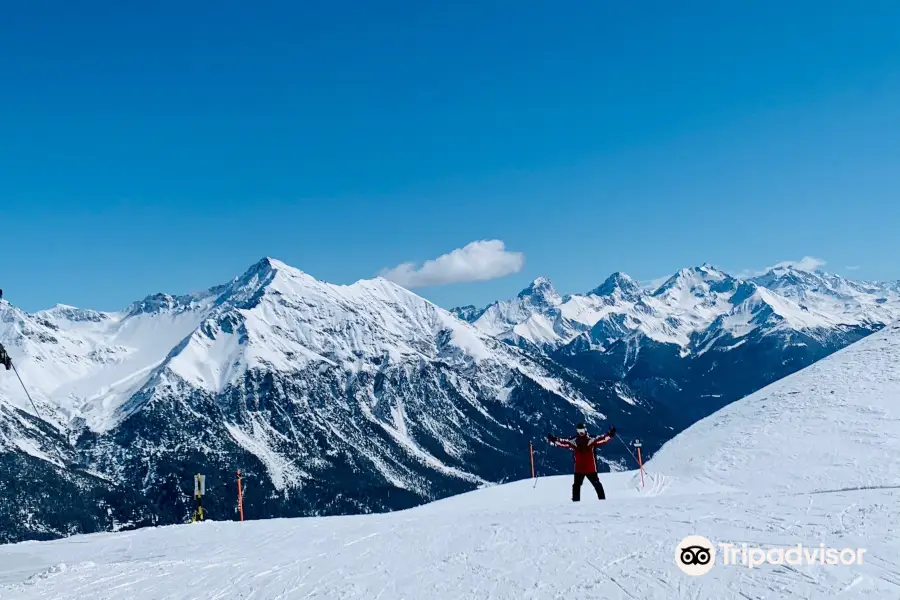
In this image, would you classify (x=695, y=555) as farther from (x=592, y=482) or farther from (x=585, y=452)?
(x=592, y=482)

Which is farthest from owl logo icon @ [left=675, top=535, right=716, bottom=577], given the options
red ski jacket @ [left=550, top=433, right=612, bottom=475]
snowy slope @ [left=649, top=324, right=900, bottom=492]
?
snowy slope @ [left=649, top=324, right=900, bottom=492]

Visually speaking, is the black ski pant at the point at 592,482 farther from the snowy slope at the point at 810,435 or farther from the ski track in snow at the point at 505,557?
the snowy slope at the point at 810,435

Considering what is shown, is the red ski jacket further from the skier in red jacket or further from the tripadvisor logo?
the tripadvisor logo

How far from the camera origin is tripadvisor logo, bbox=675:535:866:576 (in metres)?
11.1

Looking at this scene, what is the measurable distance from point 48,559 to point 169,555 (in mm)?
3986

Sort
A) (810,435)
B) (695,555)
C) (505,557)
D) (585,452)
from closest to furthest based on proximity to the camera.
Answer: (695,555) → (505,557) → (585,452) → (810,435)

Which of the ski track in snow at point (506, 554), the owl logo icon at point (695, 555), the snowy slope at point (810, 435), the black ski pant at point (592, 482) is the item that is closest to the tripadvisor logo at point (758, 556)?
the owl logo icon at point (695, 555)

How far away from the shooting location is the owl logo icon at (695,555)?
37.5 feet

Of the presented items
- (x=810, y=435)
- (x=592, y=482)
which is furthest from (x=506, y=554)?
(x=810, y=435)

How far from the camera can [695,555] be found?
1205 cm

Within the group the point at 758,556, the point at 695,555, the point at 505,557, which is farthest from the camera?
the point at 505,557

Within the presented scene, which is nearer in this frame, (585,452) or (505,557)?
(505,557)

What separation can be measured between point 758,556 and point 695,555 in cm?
110

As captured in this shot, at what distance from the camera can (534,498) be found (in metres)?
28.0
